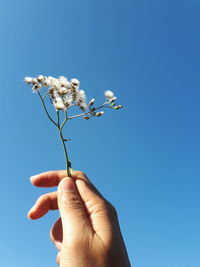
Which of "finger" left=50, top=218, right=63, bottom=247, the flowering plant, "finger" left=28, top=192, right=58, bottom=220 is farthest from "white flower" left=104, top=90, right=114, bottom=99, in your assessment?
"finger" left=50, top=218, right=63, bottom=247

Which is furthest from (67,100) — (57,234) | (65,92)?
(57,234)

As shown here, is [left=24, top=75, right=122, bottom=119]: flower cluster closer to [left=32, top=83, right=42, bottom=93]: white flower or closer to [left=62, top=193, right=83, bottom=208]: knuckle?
[left=32, top=83, right=42, bottom=93]: white flower

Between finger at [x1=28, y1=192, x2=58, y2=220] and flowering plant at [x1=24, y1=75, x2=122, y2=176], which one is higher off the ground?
flowering plant at [x1=24, y1=75, x2=122, y2=176]

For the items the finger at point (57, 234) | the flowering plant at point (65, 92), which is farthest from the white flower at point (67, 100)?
the finger at point (57, 234)

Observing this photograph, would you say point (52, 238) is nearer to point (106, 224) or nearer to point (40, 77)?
point (106, 224)

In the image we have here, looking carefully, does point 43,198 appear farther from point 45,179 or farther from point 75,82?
point 75,82

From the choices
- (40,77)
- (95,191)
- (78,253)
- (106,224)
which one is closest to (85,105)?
(40,77)
